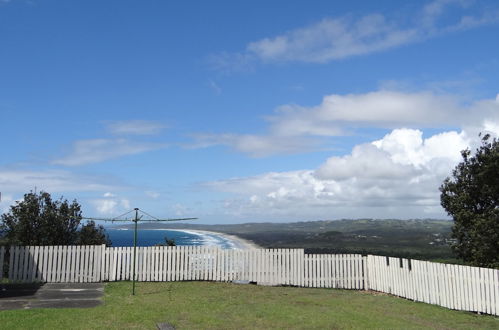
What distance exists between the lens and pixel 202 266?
1948 cm

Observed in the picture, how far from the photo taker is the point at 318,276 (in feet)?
63.0

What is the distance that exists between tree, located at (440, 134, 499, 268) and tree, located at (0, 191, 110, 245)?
730 inches

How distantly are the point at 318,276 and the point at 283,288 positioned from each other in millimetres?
1809

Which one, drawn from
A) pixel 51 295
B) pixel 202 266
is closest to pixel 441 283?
pixel 202 266

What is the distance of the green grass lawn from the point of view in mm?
10906

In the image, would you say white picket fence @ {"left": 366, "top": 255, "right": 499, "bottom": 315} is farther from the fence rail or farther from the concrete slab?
the concrete slab

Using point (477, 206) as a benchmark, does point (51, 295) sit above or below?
below

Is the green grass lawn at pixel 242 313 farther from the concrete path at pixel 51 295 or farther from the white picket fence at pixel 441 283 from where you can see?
the concrete path at pixel 51 295

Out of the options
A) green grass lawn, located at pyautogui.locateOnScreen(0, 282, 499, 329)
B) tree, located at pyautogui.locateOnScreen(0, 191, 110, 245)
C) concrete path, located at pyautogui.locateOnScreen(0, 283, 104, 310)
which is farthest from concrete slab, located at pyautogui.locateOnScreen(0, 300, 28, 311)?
tree, located at pyautogui.locateOnScreen(0, 191, 110, 245)

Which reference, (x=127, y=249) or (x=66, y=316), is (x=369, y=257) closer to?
(x=127, y=249)

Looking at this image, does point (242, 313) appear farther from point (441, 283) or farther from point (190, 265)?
point (190, 265)

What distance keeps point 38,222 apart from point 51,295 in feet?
28.5

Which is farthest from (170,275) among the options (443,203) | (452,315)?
(443,203)

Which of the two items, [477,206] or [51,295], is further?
[477,206]
